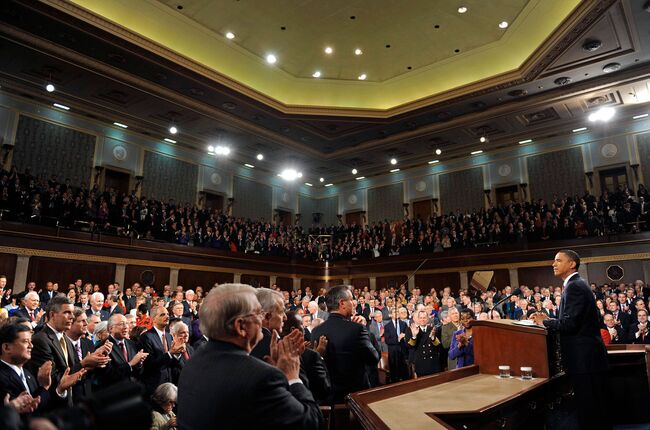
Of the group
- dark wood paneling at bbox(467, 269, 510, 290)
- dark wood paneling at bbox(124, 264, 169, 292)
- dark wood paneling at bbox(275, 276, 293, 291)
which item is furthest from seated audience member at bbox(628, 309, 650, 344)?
dark wood paneling at bbox(124, 264, 169, 292)

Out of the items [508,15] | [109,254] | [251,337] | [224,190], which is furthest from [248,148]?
[251,337]

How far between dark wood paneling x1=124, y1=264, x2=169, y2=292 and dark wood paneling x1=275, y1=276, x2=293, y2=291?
4.27 metres

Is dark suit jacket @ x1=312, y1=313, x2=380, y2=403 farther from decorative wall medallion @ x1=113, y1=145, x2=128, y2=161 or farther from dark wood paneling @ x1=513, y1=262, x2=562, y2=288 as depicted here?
decorative wall medallion @ x1=113, y1=145, x2=128, y2=161

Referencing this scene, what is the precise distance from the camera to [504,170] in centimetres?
1717

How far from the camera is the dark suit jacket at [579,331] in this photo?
10.4 feet

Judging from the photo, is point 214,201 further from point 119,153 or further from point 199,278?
point 199,278

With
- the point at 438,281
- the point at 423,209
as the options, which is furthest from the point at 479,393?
the point at 423,209

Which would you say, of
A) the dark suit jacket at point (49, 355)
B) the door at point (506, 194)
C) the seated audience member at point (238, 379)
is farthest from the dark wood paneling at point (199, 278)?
the seated audience member at point (238, 379)

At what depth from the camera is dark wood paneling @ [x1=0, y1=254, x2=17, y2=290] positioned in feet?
33.2

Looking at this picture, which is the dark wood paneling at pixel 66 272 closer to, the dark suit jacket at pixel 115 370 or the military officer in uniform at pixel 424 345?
the dark suit jacket at pixel 115 370

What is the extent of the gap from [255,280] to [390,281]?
16.8 ft

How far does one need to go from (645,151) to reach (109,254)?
17.4m

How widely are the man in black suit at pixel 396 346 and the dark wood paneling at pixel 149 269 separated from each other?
7.95 metres

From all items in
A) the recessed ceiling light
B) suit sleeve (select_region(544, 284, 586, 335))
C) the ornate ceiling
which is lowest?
suit sleeve (select_region(544, 284, 586, 335))
